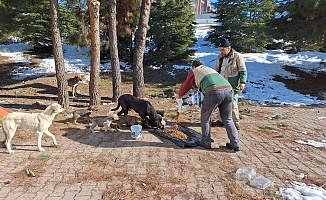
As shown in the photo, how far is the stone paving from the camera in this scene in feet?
10.2

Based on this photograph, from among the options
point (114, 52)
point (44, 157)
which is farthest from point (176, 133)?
point (114, 52)

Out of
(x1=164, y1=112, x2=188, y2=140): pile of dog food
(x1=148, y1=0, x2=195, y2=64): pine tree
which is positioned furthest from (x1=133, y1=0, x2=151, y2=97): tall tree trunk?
(x1=148, y1=0, x2=195, y2=64): pine tree

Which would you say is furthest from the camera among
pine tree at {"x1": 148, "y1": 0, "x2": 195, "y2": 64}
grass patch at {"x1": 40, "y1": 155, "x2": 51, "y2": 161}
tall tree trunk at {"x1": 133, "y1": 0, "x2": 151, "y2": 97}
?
pine tree at {"x1": 148, "y1": 0, "x2": 195, "y2": 64}

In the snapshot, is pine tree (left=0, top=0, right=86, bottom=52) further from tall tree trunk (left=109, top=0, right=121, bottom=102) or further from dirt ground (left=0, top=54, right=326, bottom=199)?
dirt ground (left=0, top=54, right=326, bottom=199)

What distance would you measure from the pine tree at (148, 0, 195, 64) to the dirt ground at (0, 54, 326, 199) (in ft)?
29.7

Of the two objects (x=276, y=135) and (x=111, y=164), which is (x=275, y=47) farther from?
(x=111, y=164)

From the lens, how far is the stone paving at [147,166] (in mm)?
3123

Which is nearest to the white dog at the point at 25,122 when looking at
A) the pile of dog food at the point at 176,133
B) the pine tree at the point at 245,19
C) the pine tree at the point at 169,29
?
the pile of dog food at the point at 176,133

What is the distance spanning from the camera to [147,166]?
12.6 feet

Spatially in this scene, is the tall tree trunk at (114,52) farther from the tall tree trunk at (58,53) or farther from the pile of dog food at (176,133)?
the pile of dog food at (176,133)

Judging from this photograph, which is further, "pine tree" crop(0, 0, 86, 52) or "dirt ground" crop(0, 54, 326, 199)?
"pine tree" crop(0, 0, 86, 52)

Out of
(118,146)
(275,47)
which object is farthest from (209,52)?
(118,146)

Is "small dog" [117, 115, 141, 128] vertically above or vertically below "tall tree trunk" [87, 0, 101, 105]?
below

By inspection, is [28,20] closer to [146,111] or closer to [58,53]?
[58,53]
